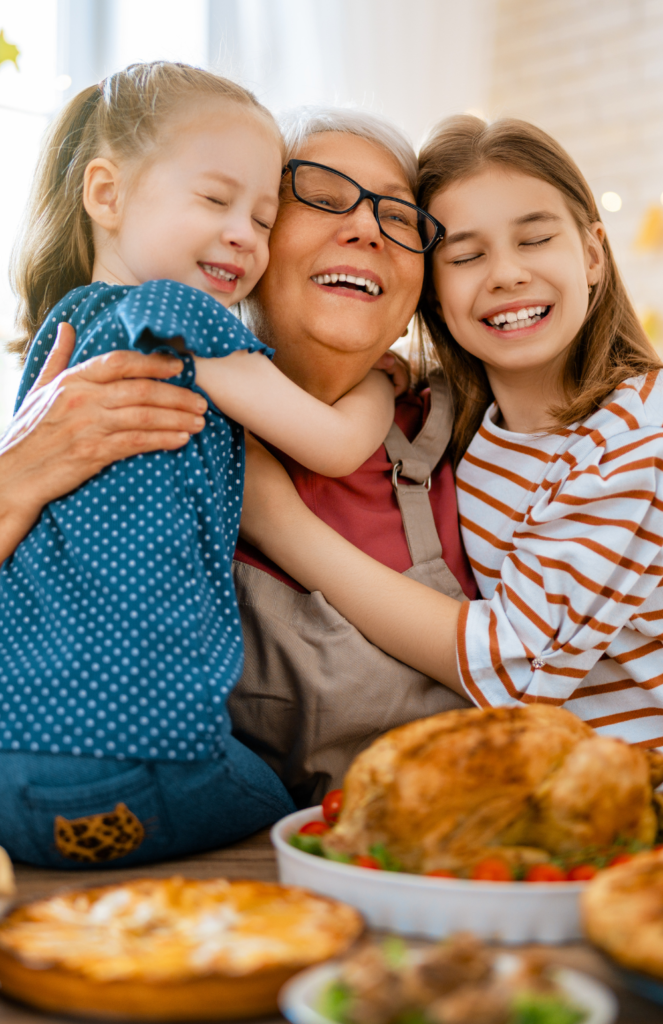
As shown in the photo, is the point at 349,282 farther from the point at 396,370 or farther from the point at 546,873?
the point at 546,873

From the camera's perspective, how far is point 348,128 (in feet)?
4.90

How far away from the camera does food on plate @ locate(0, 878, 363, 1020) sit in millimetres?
575

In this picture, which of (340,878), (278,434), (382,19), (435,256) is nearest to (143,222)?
(278,434)

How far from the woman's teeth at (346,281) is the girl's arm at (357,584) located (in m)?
0.34

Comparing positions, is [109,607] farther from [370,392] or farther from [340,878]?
[370,392]

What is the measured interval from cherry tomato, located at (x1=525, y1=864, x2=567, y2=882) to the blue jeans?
0.41m

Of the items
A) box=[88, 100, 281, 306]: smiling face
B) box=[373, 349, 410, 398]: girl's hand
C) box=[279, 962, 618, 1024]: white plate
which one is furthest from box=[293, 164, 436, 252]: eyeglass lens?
box=[279, 962, 618, 1024]: white plate

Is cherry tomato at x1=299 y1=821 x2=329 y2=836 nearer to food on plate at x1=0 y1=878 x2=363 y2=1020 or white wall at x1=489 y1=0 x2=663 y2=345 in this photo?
food on plate at x1=0 y1=878 x2=363 y2=1020

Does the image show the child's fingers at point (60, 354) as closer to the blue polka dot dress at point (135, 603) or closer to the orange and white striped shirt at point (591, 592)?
the blue polka dot dress at point (135, 603)

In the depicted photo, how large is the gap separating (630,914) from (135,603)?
0.59 meters

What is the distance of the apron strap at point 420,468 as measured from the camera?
1.43m

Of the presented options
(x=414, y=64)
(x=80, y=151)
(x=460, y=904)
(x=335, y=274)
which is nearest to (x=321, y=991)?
(x=460, y=904)

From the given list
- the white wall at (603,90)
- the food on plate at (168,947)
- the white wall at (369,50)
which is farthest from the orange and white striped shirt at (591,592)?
the white wall at (603,90)

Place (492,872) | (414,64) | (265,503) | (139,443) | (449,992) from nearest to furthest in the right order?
(449,992) → (492,872) → (139,443) → (265,503) → (414,64)
